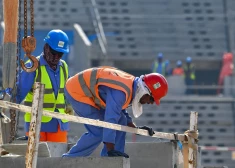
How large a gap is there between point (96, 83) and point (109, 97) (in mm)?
307

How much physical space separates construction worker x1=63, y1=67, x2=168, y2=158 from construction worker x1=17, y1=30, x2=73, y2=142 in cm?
108

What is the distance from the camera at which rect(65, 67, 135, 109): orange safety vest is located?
7723 millimetres

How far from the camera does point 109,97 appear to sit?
7.65 m

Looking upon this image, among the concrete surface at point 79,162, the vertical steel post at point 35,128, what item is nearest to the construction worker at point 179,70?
the concrete surface at point 79,162

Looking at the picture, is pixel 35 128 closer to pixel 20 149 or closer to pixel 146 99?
pixel 20 149

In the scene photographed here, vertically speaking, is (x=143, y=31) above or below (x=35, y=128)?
above

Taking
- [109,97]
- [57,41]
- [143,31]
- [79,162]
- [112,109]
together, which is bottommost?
[79,162]

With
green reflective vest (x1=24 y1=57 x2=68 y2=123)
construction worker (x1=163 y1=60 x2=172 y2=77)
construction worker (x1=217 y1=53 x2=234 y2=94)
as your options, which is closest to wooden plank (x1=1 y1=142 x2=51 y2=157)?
green reflective vest (x1=24 y1=57 x2=68 y2=123)

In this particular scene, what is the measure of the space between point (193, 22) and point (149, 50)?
179 cm

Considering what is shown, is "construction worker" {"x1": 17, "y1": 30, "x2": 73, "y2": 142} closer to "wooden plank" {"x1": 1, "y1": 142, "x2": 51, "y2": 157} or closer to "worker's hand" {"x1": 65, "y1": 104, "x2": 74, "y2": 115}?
"worker's hand" {"x1": 65, "y1": 104, "x2": 74, "y2": 115}

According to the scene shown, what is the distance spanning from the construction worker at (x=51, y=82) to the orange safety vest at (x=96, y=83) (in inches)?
43.7

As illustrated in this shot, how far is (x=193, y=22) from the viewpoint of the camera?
24453 millimetres

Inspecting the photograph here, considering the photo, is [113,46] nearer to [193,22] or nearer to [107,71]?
[193,22]

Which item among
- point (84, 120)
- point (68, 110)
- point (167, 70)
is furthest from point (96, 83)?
point (167, 70)
